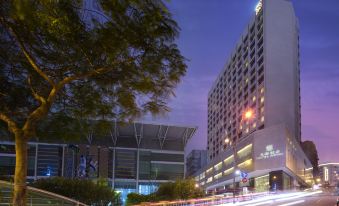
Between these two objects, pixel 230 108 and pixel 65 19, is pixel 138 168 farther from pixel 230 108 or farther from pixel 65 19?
pixel 65 19

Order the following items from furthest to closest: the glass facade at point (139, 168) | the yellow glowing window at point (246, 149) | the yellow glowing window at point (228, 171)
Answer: the yellow glowing window at point (228, 171) → the yellow glowing window at point (246, 149) → the glass facade at point (139, 168)

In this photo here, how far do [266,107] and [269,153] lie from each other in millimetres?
30107

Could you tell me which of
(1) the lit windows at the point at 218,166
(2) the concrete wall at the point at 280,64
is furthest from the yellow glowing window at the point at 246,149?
(1) the lit windows at the point at 218,166

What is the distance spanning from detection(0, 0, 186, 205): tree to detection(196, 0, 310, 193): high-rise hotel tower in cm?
8864

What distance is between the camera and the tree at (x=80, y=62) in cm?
1031

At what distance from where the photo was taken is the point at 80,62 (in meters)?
11.7

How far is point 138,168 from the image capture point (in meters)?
105

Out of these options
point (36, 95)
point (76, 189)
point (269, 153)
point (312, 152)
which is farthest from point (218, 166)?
point (36, 95)

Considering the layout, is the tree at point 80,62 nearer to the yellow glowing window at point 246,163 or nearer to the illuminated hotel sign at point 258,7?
the yellow glowing window at point 246,163

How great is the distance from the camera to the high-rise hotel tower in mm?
105188

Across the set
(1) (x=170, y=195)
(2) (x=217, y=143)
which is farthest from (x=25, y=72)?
(2) (x=217, y=143)

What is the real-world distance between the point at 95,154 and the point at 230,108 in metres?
88.5

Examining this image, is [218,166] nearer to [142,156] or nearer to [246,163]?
[246,163]

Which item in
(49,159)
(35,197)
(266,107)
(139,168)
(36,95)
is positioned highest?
(266,107)
